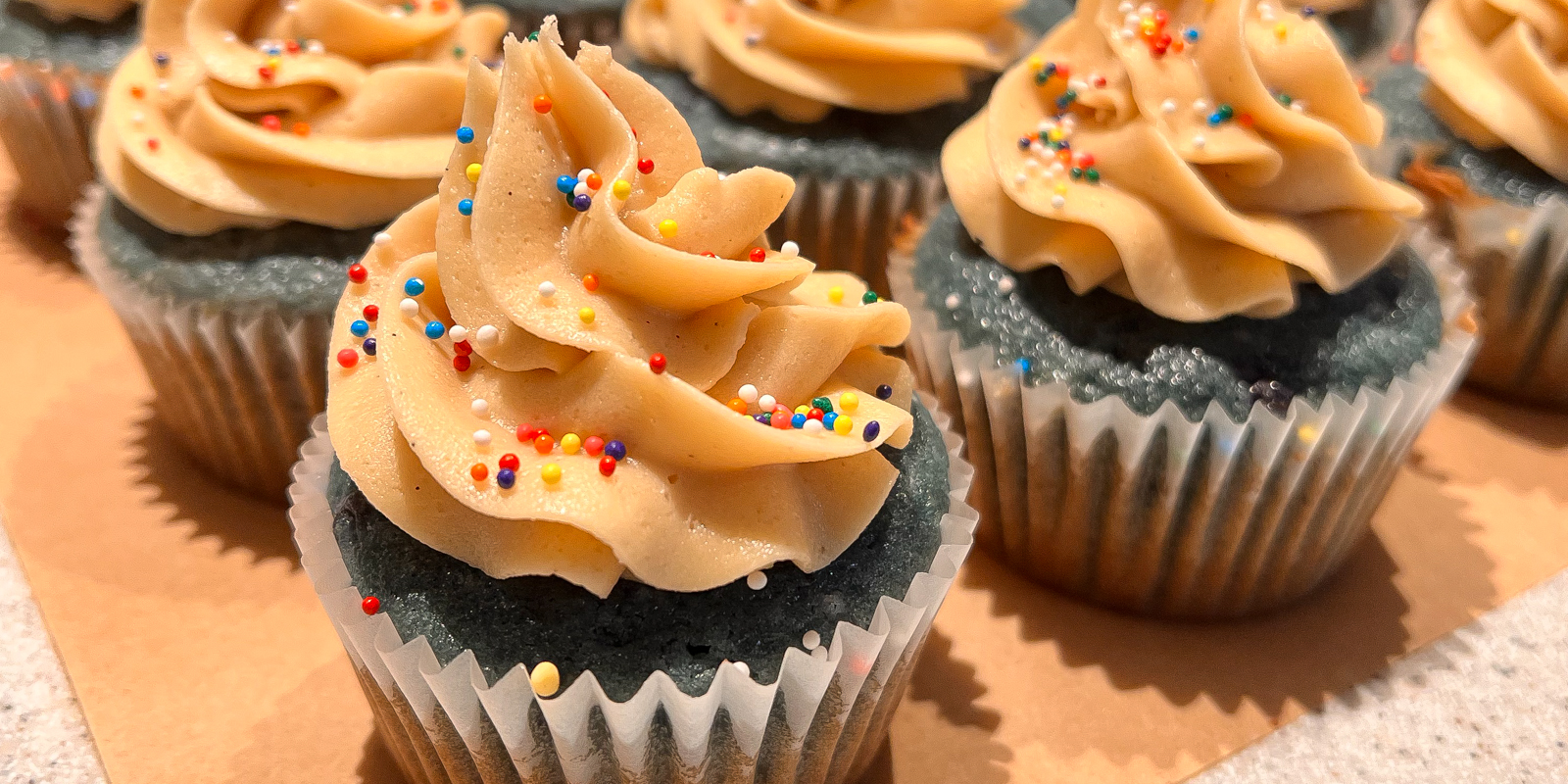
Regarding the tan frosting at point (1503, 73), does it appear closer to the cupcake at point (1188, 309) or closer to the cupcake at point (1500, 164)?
the cupcake at point (1500, 164)

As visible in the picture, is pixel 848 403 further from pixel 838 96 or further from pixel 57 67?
pixel 57 67

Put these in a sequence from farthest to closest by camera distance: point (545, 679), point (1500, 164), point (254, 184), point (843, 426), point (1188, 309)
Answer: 1. point (1500, 164)
2. point (254, 184)
3. point (1188, 309)
4. point (843, 426)
5. point (545, 679)

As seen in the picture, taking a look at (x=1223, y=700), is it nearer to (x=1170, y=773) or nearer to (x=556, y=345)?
(x=1170, y=773)

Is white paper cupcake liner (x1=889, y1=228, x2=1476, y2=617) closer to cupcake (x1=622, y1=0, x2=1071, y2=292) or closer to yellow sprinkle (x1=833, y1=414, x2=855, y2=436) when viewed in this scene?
cupcake (x1=622, y1=0, x2=1071, y2=292)

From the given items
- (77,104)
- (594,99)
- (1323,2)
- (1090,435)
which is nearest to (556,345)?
(594,99)

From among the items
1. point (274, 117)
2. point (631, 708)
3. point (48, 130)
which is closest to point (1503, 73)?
point (631, 708)
